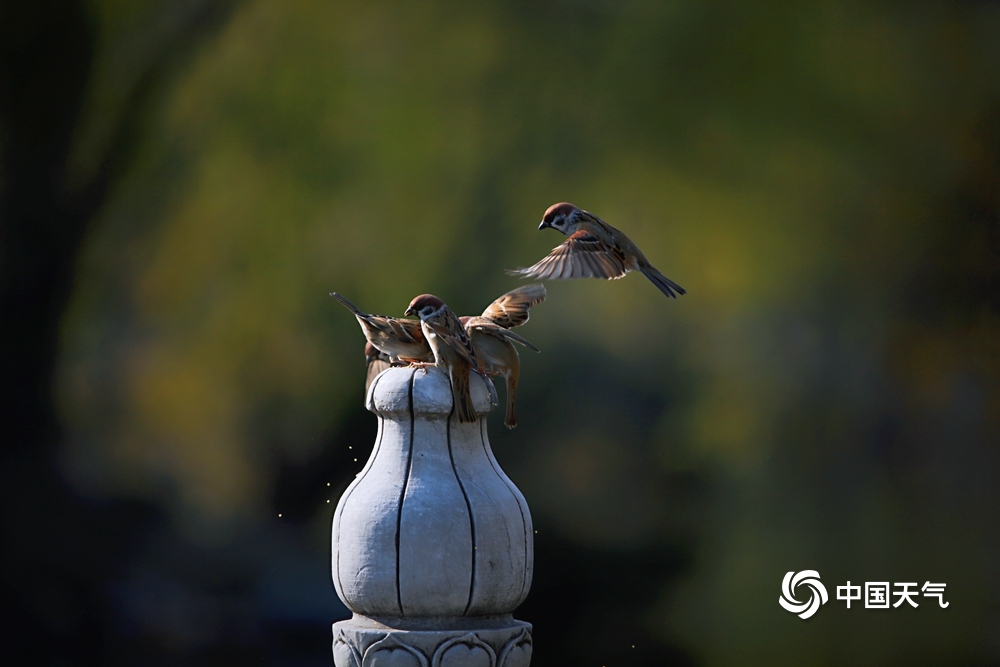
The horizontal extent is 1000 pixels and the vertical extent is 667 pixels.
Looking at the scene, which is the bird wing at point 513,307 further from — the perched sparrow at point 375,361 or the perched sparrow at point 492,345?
the perched sparrow at point 375,361

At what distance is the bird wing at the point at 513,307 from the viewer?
434 centimetres

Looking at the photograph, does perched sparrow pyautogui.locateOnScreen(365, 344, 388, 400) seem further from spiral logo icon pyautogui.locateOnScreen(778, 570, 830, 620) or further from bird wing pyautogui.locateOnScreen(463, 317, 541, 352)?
spiral logo icon pyautogui.locateOnScreen(778, 570, 830, 620)

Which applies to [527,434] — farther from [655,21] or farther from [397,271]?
[655,21]

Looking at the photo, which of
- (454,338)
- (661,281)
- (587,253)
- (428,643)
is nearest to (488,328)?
(454,338)

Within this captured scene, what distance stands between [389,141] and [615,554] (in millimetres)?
2487

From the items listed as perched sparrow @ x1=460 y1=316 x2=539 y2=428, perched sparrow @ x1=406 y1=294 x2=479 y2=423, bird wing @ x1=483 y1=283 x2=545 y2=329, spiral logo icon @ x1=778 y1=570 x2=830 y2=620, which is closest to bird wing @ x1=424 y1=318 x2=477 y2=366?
perched sparrow @ x1=406 y1=294 x2=479 y2=423

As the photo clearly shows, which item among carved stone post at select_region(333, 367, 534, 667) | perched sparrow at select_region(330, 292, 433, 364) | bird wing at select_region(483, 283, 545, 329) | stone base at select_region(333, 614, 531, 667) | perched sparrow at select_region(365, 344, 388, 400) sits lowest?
stone base at select_region(333, 614, 531, 667)

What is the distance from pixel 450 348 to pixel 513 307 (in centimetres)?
48

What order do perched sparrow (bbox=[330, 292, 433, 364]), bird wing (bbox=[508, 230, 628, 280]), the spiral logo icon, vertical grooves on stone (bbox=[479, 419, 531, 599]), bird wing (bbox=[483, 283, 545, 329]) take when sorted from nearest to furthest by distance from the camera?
Answer: vertical grooves on stone (bbox=[479, 419, 531, 599]), perched sparrow (bbox=[330, 292, 433, 364]), bird wing (bbox=[483, 283, 545, 329]), bird wing (bbox=[508, 230, 628, 280]), the spiral logo icon

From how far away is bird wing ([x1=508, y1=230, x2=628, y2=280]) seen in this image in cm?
447

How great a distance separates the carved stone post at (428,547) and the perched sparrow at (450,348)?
36 mm

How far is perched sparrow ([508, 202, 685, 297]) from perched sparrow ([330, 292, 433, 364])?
498mm

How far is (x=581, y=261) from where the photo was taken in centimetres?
455

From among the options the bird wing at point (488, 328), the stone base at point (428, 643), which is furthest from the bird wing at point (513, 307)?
the stone base at point (428, 643)
